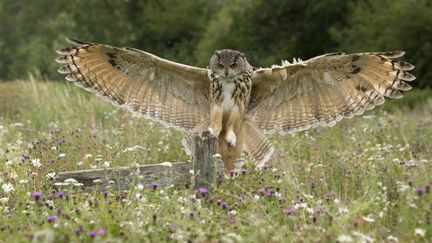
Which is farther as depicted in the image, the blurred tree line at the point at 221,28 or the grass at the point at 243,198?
the blurred tree line at the point at 221,28

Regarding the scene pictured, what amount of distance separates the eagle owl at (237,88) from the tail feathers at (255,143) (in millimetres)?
11

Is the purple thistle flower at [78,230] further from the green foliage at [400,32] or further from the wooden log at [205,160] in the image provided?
the green foliage at [400,32]

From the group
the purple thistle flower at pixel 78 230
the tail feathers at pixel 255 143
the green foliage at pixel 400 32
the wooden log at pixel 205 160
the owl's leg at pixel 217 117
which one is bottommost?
the purple thistle flower at pixel 78 230

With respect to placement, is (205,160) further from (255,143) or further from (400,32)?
(400,32)

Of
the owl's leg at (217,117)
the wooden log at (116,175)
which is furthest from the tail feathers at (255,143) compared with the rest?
the wooden log at (116,175)

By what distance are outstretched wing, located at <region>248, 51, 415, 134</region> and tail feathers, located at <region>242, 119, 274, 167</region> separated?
0.16 m

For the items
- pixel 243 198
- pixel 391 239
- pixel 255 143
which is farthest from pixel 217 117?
pixel 391 239

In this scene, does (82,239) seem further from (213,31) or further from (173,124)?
(213,31)

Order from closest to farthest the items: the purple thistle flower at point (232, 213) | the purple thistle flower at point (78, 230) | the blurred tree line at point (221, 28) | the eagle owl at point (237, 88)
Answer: the purple thistle flower at point (78, 230), the purple thistle flower at point (232, 213), the eagle owl at point (237, 88), the blurred tree line at point (221, 28)

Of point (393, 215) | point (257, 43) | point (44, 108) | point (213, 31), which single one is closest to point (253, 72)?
point (393, 215)

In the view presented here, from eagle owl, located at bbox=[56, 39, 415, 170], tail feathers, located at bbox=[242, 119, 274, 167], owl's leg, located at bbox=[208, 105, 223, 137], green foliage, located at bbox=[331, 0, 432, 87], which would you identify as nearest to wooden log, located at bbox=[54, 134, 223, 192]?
eagle owl, located at bbox=[56, 39, 415, 170]

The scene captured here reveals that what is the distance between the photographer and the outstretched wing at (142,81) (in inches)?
284

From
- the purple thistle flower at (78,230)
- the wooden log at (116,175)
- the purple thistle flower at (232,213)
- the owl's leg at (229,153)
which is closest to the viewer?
the purple thistle flower at (78,230)

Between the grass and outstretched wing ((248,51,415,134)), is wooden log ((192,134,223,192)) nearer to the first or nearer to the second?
the grass
